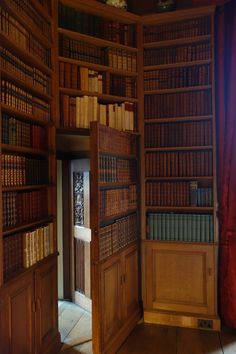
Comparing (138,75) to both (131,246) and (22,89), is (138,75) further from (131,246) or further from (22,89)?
(131,246)

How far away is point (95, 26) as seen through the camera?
2.76 metres

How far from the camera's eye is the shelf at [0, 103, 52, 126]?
186cm

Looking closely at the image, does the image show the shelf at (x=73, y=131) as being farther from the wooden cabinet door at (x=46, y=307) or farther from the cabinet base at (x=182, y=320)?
the cabinet base at (x=182, y=320)

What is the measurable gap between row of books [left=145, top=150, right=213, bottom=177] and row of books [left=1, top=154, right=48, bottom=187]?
1.07 m

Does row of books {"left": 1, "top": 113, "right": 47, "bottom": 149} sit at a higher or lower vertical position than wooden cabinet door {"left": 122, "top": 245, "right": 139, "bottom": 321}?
higher

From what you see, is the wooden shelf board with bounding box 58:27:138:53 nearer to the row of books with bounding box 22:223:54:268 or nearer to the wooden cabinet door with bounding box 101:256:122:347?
the row of books with bounding box 22:223:54:268

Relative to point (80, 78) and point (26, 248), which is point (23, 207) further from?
point (80, 78)

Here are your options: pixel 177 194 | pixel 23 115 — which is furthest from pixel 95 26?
pixel 177 194

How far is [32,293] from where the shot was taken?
2090 mm

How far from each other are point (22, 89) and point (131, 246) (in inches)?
65.3

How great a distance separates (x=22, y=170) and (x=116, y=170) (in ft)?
2.64

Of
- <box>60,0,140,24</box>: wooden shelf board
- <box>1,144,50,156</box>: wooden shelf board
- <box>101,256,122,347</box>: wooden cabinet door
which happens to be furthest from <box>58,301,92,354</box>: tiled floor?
<box>60,0,140,24</box>: wooden shelf board

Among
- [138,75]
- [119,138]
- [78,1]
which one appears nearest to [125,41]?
[138,75]

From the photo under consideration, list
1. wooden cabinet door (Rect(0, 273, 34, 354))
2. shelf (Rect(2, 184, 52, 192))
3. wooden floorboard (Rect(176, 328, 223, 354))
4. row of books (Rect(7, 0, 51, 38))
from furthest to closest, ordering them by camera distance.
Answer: wooden floorboard (Rect(176, 328, 223, 354)) → row of books (Rect(7, 0, 51, 38)) → shelf (Rect(2, 184, 52, 192)) → wooden cabinet door (Rect(0, 273, 34, 354))
